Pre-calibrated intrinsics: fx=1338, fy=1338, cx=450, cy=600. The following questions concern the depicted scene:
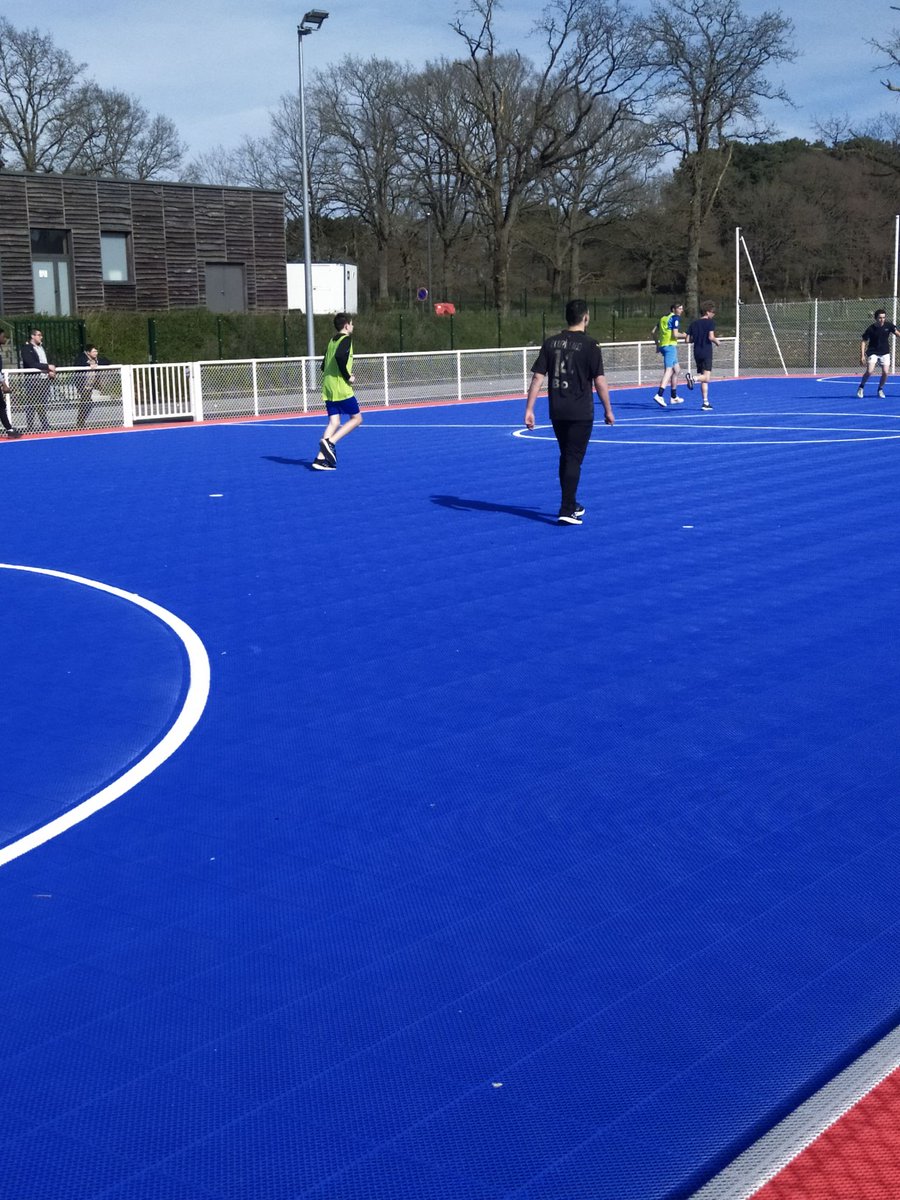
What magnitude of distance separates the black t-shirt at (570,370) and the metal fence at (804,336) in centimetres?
3159

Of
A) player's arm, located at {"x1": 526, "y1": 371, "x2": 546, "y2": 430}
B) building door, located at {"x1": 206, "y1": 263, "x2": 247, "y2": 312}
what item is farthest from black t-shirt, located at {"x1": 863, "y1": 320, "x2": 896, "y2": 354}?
building door, located at {"x1": 206, "y1": 263, "x2": 247, "y2": 312}

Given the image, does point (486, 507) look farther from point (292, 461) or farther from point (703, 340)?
point (703, 340)

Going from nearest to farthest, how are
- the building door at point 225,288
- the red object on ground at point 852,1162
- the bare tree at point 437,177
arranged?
the red object on ground at point 852,1162 < the building door at point 225,288 < the bare tree at point 437,177

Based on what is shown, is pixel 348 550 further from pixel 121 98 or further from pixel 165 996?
pixel 121 98

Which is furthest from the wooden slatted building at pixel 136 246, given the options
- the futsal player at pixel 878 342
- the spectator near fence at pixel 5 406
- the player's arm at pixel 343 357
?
the player's arm at pixel 343 357

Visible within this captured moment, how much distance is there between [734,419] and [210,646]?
1762cm

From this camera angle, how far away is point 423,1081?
136 inches

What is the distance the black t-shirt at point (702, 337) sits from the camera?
2428cm

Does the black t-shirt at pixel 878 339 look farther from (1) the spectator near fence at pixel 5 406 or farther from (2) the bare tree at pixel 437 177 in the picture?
(2) the bare tree at pixel 437 177

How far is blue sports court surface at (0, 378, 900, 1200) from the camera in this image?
10.8 feet

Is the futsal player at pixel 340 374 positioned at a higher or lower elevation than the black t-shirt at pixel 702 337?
lower

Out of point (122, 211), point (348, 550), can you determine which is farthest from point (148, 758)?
point (122, 211)

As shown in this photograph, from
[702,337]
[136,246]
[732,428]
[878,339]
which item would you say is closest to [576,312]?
[732,428]

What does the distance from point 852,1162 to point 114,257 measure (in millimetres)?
45618
